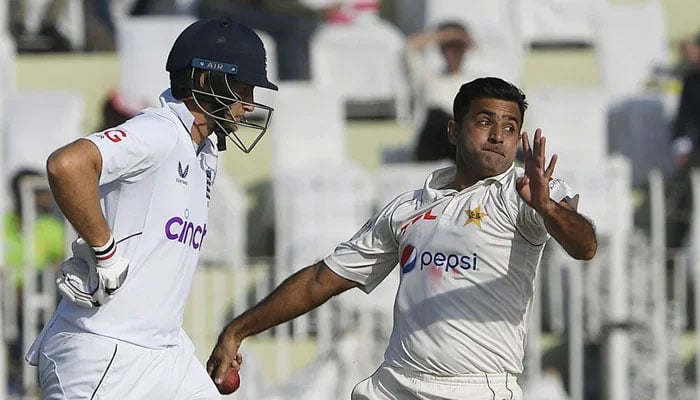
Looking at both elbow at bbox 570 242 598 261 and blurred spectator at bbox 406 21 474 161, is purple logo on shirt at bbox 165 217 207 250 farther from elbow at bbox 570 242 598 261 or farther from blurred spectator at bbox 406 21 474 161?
blurred spectator at bbox 406 21 474 161

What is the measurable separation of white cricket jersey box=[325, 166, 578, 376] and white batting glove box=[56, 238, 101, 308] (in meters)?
1.04

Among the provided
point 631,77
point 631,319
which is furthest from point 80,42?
point 631,319

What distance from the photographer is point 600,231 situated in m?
10.7

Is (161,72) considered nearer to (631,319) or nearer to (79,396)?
(631,319)

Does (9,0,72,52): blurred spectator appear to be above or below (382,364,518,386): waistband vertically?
above

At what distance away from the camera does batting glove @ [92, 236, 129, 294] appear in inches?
212

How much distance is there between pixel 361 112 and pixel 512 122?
21.8 feet

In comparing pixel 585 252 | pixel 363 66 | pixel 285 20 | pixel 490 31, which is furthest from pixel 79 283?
pixel 285 20

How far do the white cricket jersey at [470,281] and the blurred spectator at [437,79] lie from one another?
480 centimetres

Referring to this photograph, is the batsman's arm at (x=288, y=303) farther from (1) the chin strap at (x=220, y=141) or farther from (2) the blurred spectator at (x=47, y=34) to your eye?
(2) the blurred spectator at (x=47, y=34)

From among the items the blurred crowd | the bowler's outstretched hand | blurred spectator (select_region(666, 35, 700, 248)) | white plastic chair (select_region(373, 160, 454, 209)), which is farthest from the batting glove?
blurred spectator (select_region(666, 35, 700, 248))

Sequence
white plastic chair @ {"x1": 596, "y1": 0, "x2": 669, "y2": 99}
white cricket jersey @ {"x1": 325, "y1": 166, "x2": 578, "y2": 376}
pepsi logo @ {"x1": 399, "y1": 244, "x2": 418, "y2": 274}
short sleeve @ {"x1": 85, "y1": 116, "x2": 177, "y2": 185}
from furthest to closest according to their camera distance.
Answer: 1. white plastic chair @ {"x1": 596, "y1": 0, "x2": 669, "y2": 99}
2. pepsi logo @ {"x1": 399, "y1": 244, "x2": 418, "y2": 274}
3. white cricket jersey @ {"x1": 325, "y1": 166, "x2": 578, "y2": 376}
4. short sleeve @ {"x1": 85, "y1": 116, "x2": 177, "y2": 185}

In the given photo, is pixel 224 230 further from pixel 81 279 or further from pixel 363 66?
pixel 81 279

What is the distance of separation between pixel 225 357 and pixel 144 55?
589cm
